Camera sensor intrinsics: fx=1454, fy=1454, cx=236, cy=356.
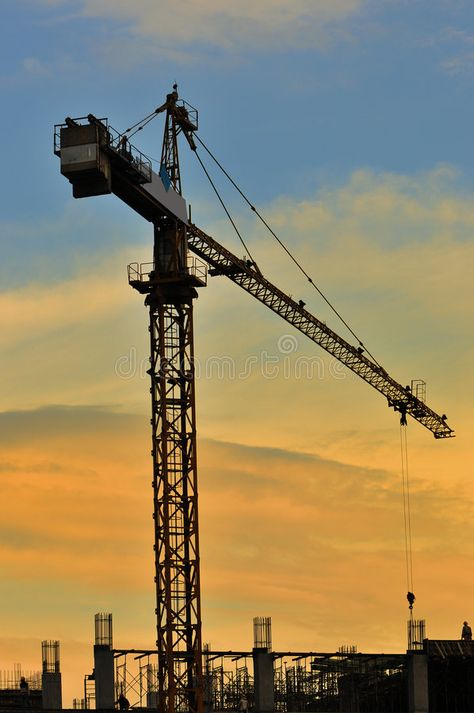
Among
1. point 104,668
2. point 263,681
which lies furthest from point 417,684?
point 104,668

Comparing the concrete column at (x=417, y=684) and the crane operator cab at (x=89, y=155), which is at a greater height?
the crane operator cab at (x=89, y=155)

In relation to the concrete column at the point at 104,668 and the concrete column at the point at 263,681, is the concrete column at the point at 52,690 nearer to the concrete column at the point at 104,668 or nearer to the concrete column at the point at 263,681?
the concrete column at the point at 104,668

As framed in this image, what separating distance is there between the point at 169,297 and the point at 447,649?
25098mm

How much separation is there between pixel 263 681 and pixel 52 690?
1553 cm

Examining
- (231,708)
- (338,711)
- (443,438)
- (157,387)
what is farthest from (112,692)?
(443,438)

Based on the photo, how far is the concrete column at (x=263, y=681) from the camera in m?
79.1

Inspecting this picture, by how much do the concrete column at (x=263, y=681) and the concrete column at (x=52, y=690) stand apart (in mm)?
14360

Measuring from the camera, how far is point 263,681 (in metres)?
79.8

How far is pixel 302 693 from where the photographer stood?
283ft

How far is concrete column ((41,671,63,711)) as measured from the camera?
87.9 metres

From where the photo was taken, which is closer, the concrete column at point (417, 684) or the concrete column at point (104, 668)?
the concrete column at point (417, 684)

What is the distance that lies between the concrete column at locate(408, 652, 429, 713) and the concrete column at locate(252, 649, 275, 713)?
759 centimetres

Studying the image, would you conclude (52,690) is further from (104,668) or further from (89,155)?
(89,155)

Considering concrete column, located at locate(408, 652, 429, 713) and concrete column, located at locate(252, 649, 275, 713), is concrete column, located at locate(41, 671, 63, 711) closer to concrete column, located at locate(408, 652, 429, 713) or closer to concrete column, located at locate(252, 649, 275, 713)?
concrete column, located at locate(252, 649, 275, 713)
